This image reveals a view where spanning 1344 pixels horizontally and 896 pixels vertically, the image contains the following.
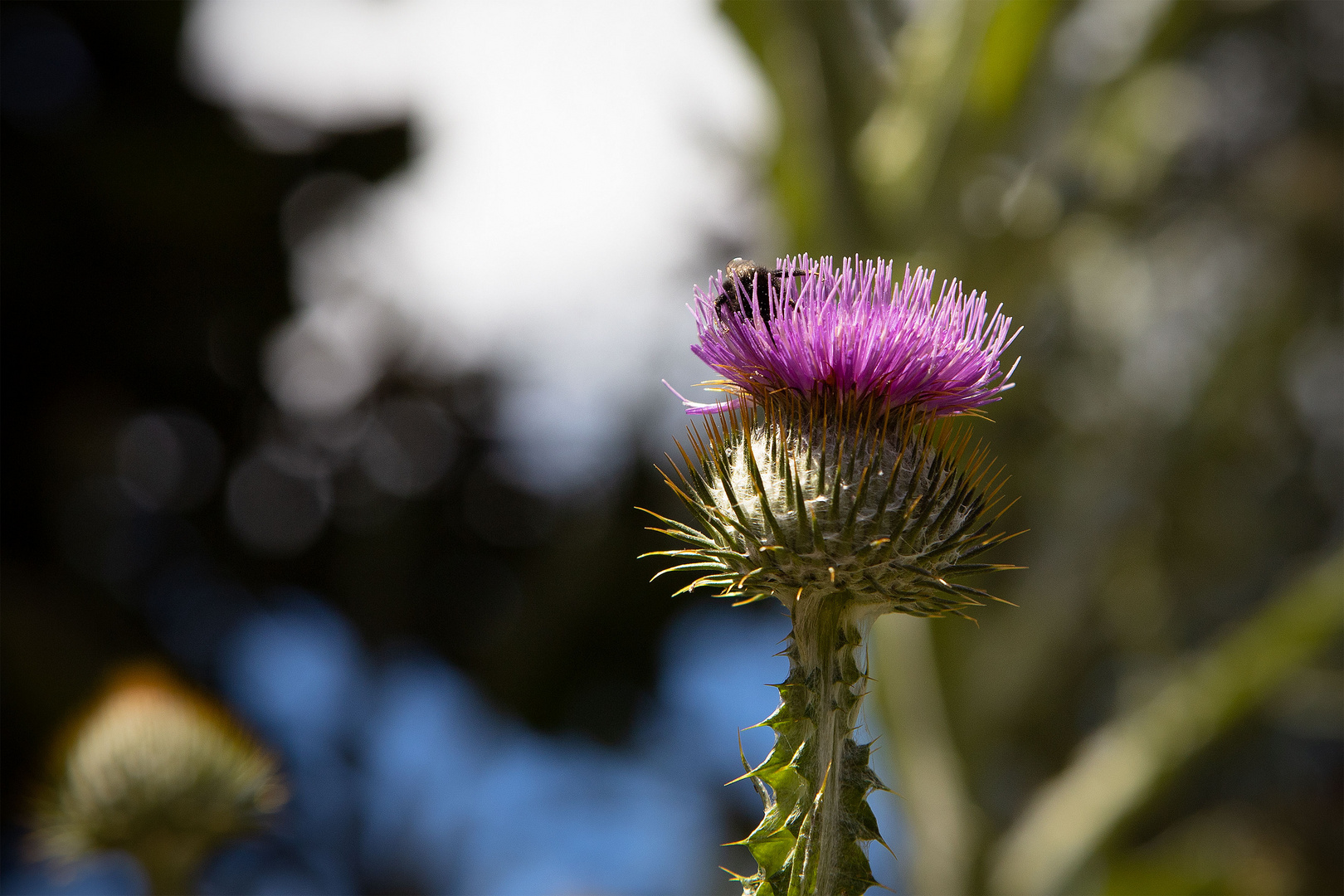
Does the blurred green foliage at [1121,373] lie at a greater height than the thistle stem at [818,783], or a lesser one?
greater

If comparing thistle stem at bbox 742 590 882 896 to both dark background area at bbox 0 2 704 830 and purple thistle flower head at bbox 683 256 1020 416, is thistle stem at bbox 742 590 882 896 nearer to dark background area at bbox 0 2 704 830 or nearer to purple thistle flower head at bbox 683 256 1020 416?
purple thistle flower head at bbox 683 256 1020 416

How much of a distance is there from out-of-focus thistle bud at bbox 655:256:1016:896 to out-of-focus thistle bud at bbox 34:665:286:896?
11.0 ft

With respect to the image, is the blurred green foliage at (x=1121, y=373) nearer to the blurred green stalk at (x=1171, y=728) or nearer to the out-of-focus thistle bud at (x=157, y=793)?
the blurred green stalk at (x=1171, y=728)

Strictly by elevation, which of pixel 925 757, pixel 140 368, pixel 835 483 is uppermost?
pixel 140 368

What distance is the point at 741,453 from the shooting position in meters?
2.29

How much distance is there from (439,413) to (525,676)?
4857 mm

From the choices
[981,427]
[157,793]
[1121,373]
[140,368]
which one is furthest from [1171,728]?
[140,368]

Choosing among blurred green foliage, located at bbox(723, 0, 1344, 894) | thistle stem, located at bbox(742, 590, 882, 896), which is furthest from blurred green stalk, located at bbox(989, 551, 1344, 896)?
thistle stem, located at bbox(742, 590, 882, 896)

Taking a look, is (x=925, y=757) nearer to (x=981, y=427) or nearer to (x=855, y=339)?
(x=981, y=427)

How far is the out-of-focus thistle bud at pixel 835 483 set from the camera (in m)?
2.07

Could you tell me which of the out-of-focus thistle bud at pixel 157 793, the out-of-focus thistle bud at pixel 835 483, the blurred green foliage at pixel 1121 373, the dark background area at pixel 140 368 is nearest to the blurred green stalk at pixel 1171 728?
the blurred green foliage at pixel 1121 373

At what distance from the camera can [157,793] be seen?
4.47m

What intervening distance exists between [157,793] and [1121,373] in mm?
9889

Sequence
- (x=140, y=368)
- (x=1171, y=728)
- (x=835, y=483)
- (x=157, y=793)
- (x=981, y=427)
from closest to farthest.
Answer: (x=835, y=483)
(x=157, y=793)
(x=981, y=427)
(x=1171, y=728)
(x=140, y=368)
